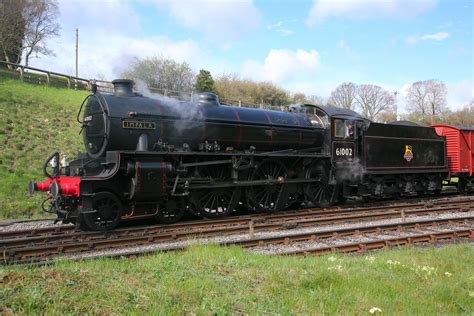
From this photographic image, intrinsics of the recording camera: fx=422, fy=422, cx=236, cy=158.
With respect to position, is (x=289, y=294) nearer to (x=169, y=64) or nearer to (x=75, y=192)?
(x=75, y=192)

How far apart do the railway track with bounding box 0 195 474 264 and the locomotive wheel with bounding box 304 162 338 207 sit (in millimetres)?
763

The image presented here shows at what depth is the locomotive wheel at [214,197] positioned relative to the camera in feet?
35.9

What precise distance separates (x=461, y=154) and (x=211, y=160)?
1260 cm

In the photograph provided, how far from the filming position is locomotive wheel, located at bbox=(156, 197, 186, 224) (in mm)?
10344

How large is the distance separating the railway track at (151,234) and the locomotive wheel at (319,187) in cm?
76

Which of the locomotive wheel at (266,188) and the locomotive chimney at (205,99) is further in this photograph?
the locomotive wheel at (266,188)

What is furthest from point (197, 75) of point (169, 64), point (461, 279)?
point (461, 279)

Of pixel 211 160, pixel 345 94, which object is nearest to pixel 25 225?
pixel 211 160

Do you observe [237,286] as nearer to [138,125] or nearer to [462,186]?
[138,125]

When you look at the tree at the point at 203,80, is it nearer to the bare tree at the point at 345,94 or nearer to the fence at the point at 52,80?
the fence at the point at 52,80

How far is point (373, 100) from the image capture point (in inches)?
2933

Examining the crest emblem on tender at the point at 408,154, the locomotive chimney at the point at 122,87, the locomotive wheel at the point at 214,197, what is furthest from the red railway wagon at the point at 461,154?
the locomotive chimney at the point at 122,87

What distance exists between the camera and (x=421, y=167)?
1639 centimetres

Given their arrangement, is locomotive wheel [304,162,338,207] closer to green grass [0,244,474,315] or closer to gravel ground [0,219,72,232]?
green grass [0,244,474,315]
